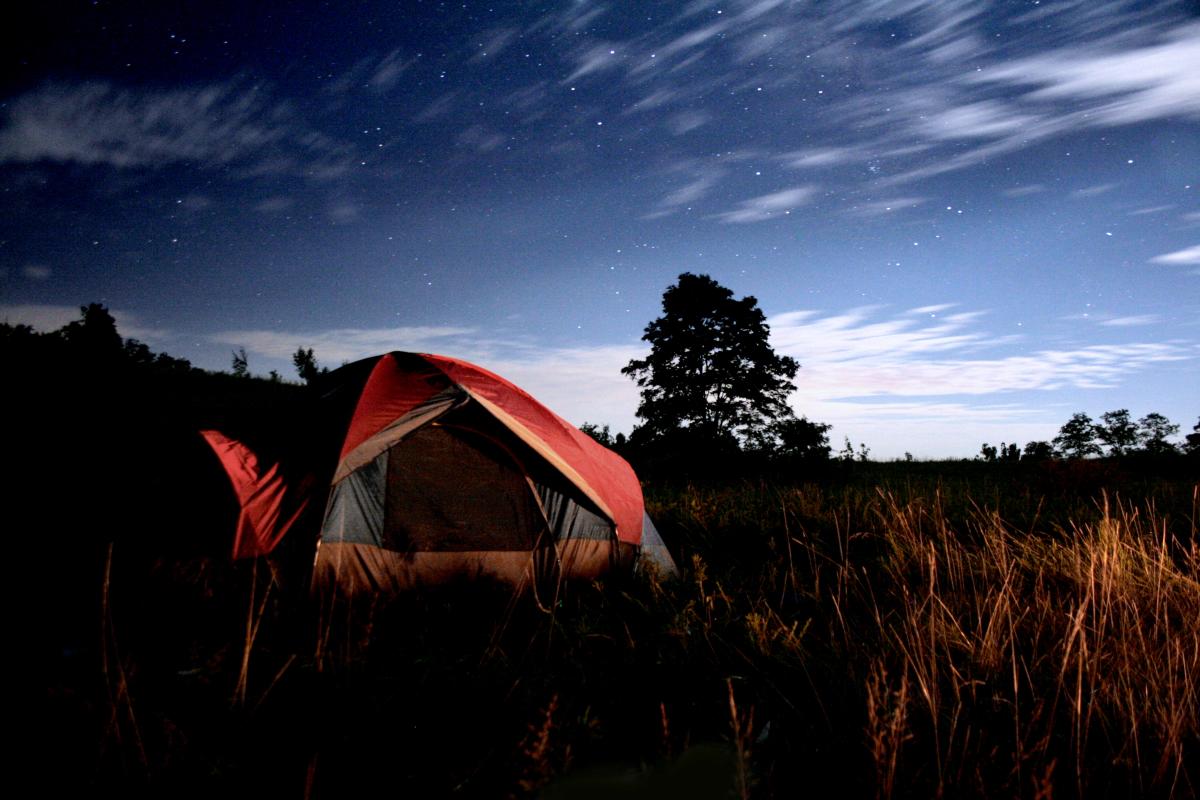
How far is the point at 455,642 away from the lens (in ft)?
12.3

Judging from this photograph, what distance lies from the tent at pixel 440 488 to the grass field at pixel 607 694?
0.36 m

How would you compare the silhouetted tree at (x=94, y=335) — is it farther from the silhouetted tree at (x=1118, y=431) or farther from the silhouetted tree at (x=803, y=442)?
the silhouetted tree at (x=1118, y=431)

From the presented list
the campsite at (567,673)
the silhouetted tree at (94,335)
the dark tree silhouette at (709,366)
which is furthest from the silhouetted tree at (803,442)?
the silhouetted tree at (94,335)

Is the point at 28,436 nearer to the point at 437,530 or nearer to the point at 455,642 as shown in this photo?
the point at 437,530

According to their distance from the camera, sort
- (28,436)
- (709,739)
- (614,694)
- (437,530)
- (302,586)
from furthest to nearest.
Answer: (28,436) < (437,530) < (302,586) < (614,694) < (709,739)

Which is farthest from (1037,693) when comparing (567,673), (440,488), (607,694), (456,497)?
(440,488)

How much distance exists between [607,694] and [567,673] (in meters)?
0.34

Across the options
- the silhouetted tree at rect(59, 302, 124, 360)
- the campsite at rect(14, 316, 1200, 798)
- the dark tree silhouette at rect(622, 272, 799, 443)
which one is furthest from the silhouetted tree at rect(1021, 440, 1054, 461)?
the silhouetted tree at rect(59, 302, 124, 360)

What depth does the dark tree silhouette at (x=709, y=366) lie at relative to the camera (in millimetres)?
22250

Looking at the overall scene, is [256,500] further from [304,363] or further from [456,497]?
[304,363]

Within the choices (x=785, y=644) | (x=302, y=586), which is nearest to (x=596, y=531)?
(x=785, y=644)

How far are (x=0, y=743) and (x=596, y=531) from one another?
372 cm

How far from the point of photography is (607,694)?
2.98 meters

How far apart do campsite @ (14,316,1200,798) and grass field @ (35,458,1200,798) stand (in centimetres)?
2
